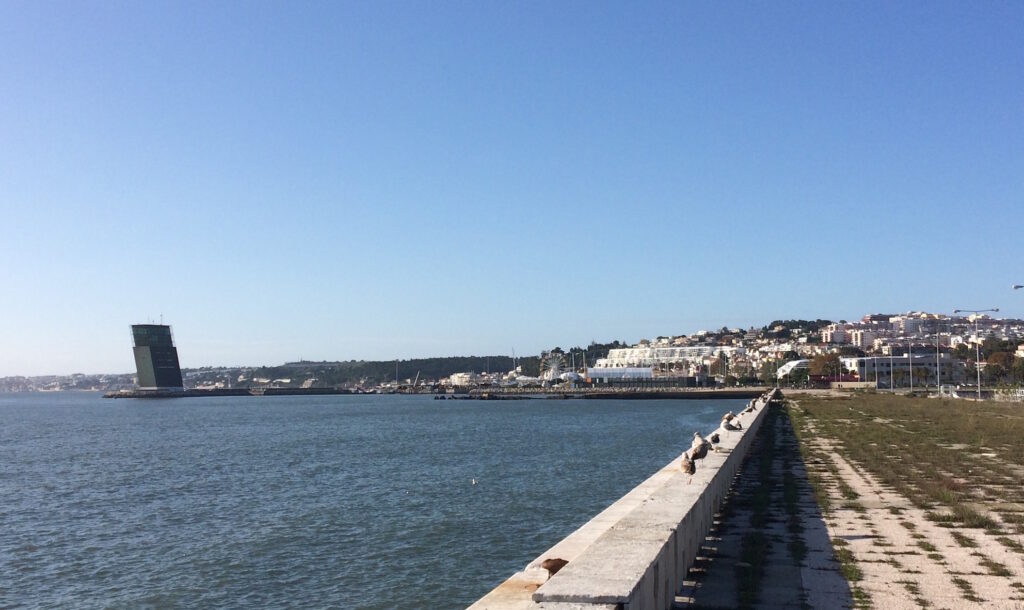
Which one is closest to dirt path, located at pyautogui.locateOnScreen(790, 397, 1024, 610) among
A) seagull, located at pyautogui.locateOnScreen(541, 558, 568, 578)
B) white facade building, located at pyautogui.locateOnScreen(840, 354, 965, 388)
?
seagull, located at pyautogui.locateOnScreen(541, 558, 568, 578)

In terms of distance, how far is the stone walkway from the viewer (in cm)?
882

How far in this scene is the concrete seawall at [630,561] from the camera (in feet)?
19.1

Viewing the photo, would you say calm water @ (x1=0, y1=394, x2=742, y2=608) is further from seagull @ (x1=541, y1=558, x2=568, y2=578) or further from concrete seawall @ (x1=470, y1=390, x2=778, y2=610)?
seagull @ (x1=541, y1=558, x2=568, y2=578)

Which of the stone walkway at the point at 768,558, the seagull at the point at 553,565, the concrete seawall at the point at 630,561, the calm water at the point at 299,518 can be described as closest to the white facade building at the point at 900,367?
the calm water at the point at 299,518

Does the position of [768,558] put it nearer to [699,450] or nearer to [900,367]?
[699,450]

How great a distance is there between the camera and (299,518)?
24125 mm

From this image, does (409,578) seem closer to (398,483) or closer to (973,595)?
(973,595)

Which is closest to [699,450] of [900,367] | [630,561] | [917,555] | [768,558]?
[768,558]

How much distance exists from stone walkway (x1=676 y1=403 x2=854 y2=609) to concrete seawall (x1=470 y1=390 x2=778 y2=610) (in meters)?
0.30

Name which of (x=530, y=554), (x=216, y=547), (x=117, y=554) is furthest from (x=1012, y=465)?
(x=117, y=554)

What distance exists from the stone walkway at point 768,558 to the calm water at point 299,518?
4.69 metres

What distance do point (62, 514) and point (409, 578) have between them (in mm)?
16915

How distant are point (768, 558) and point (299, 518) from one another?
16574mm

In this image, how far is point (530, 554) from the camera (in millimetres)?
17672
